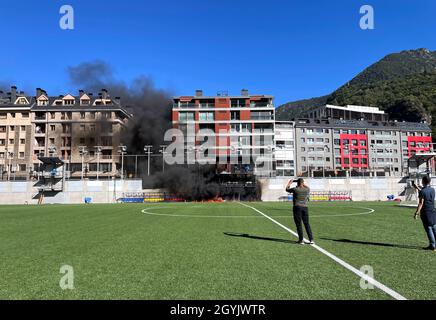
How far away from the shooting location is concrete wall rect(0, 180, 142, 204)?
197ft

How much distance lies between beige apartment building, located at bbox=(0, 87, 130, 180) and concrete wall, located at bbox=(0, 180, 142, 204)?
23.6m

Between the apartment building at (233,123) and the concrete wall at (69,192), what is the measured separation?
30820mm

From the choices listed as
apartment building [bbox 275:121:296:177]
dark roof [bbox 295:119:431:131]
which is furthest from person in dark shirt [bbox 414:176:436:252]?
dark roof [bbox 295:119:431:131]

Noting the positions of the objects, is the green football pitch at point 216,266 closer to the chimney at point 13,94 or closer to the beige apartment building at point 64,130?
the beige apartment building at point 64,130

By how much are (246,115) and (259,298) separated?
288 ft

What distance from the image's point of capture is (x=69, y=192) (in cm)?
6094

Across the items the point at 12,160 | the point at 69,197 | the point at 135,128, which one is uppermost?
the point at 135,128

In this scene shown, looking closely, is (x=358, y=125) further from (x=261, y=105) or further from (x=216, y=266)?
(x=216, y=266)

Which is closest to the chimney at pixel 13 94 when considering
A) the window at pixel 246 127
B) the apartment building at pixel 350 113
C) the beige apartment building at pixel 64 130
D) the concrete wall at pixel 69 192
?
the beige apartment building at pixel 64 130

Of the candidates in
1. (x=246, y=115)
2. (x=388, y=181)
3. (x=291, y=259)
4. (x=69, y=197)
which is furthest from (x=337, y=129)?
(x=291, y=259)

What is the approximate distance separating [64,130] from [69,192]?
121ft

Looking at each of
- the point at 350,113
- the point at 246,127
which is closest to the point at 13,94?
the point at 246,127

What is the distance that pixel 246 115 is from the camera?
302 feet
